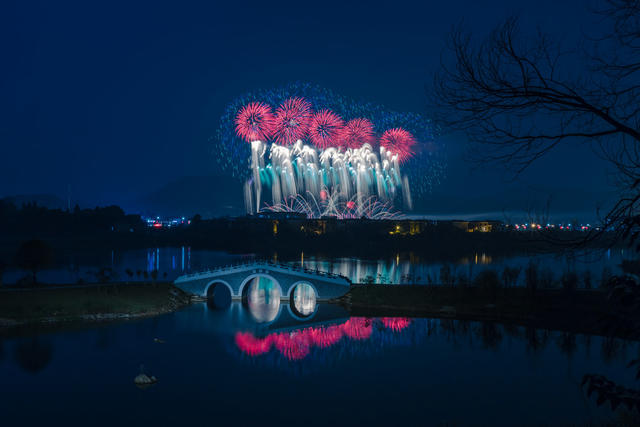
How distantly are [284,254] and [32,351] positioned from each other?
72740mm

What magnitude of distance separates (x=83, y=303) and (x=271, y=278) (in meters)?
15.5

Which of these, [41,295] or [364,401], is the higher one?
[41,295]

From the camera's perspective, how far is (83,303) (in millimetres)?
37781

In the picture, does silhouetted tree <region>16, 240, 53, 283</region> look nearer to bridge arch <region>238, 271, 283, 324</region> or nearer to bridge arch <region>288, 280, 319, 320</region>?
bridge arch <region>238, 271, 283, 324</region>

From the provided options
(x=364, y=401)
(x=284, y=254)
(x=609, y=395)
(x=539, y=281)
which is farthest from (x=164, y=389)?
(x=284, y=254)

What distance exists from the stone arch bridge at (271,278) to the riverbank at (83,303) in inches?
106

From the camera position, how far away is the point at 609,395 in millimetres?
5199

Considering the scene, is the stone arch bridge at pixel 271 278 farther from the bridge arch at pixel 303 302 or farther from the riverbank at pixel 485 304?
the riverbank at pixel 485 304

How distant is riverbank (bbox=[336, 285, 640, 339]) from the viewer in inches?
1479

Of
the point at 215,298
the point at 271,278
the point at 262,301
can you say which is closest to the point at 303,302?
the point at 262,301

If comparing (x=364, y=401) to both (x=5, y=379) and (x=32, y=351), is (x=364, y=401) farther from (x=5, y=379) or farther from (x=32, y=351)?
(x=32, y=351)

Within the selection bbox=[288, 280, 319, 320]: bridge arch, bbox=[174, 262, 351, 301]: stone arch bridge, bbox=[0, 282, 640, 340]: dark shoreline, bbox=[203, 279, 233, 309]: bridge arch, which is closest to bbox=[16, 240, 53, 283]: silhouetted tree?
bbox=[0, 282, 640, 340]: dark shoreline

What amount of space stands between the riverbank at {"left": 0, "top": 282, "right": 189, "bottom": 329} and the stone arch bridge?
268 centimetres

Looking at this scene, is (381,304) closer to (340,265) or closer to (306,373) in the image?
(306,373)
